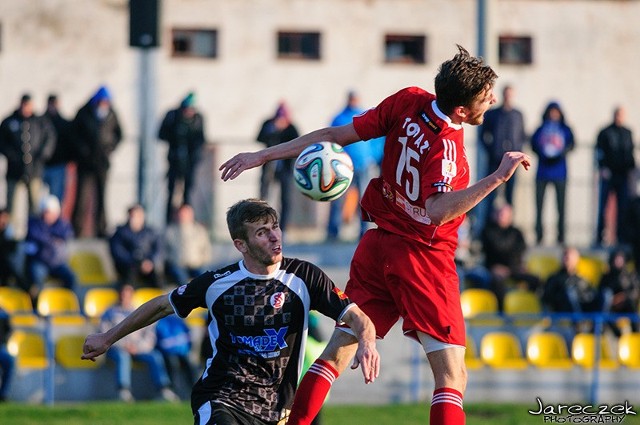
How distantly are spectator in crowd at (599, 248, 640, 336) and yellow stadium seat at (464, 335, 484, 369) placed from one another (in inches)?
62.4

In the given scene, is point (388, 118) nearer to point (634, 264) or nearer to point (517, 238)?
point (517, 238)

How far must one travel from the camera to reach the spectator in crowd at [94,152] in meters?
16.0

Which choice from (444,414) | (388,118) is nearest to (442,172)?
(388,118)

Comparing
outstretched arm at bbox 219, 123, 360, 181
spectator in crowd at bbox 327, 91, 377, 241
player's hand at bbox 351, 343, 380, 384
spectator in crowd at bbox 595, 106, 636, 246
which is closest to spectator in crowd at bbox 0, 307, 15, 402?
spectator in crowd at bbox 327, 91, 377, 241

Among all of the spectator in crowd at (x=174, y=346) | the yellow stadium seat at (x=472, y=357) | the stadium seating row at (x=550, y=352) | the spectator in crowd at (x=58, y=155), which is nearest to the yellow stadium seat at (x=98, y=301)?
the spectator in crowd at (x=174, y=346)

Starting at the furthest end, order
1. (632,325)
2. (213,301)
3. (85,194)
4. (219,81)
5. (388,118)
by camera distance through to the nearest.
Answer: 1. (219,81)
2. (85,194)
3. (632,325)
4. (388,118)
5. (213,301)

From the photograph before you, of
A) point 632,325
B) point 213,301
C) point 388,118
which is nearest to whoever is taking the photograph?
point 213,301

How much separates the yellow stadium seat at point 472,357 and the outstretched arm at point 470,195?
25.6 ft

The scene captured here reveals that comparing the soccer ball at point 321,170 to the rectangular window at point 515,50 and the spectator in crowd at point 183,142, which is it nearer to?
the spectator in crowd at point 183,142

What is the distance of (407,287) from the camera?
23.2 feet

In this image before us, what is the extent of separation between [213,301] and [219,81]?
16953 mm

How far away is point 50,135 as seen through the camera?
15.7 meters

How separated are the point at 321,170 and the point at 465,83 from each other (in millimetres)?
975

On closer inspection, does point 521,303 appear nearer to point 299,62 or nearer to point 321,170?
point 321,170
